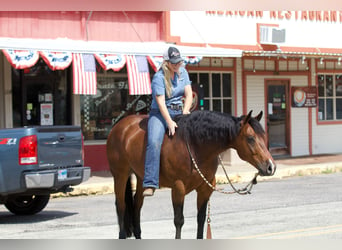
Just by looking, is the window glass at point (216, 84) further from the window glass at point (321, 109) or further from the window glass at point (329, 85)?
the window glass at point (329, 85)

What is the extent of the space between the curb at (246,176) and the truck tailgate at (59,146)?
3356 mm

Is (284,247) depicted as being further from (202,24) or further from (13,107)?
(202,24)

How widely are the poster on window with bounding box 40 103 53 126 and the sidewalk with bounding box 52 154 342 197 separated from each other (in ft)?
6.54

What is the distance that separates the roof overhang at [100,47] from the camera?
14.9 m

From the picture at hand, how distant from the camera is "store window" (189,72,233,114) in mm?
19578

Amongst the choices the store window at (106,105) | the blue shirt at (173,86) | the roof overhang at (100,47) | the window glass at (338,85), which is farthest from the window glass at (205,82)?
the blue shirt at (173,86)

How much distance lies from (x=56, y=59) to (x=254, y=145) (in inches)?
367

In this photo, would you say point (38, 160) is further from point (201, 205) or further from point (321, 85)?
point (321, 85)

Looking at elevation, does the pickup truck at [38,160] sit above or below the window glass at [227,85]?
below

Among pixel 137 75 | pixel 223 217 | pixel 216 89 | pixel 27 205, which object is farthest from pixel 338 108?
pixel 27 205

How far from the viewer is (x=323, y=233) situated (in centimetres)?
850

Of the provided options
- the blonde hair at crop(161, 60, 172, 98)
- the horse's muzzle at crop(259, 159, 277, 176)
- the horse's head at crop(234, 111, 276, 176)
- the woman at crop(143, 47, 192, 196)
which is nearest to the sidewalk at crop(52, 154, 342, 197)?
the woman at crop(143, 47, 192, 196)

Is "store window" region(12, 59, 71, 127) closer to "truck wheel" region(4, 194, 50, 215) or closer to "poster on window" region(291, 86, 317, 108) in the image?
"truck wheel" region(4, 194, 50, 215)

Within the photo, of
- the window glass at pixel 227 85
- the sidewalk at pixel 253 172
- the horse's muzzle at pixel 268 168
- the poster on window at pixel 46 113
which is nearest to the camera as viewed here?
the horse's muzzle at pixel 268 168
